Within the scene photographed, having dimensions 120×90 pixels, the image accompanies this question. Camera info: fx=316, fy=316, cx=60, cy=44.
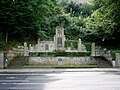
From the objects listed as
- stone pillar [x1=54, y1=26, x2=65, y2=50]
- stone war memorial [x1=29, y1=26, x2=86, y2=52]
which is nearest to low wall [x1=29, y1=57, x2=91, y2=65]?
stone war memorial [x1=29, y1=26, x2=86, y2=52]

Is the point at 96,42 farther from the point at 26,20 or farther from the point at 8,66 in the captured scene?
the point at 8,66

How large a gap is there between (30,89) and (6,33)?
120 ft

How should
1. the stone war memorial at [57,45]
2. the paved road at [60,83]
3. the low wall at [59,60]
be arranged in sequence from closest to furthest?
the paved road at [60,83] < the low wall at [59,60] < the stone war memorial at [57,45]

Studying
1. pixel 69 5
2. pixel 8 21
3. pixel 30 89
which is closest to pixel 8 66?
pixel 8 21

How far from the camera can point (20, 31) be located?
165 ft

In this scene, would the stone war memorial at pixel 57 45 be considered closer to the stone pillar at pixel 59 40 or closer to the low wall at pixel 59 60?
the stone pillar at pixel 59 40

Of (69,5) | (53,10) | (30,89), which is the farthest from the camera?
(69,5)

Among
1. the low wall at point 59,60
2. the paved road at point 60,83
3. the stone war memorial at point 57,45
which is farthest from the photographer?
the stone war memorial at point 57,45

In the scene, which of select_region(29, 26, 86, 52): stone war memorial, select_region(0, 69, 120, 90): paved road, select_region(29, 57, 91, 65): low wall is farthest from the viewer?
select_region(29, 26, 86, 52): stone war memorial

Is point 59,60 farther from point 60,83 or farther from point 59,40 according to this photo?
point 60,83

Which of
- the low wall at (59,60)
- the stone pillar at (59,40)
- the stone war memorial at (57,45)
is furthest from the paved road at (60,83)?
the stone pillar at (59,40)

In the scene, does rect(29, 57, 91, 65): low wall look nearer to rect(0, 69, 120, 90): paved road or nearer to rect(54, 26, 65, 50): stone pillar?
rect(54, 26, 65, 50): stone pillar

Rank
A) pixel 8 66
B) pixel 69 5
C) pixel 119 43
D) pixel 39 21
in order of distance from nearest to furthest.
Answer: pixel 8 66
pixel 119 43
pixel 39 21
pixel 69 5

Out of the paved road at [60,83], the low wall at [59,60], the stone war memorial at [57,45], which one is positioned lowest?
the paved road at [60,83]
